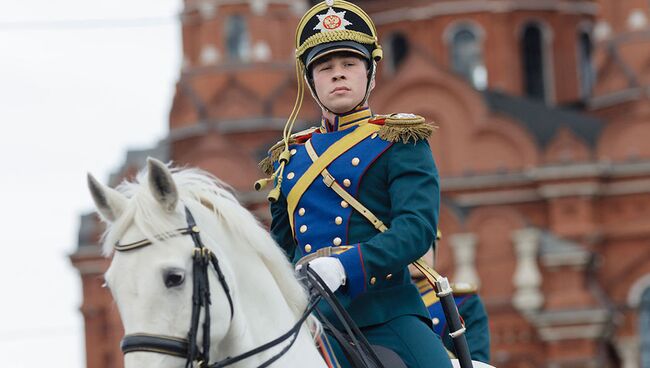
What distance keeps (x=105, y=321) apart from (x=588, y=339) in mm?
11061

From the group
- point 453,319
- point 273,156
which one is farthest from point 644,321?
point 453,319

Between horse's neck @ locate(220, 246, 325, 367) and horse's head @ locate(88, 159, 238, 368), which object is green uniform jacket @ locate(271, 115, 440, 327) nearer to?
horse's neck @ locate(220, 246, 325, 367)

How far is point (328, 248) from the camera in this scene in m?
6.36

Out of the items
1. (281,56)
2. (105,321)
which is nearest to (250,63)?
(281,56)

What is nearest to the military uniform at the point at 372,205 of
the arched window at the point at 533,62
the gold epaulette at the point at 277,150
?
the gold epaulette at the point at 277,150

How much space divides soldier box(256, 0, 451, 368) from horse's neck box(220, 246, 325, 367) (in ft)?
0.90

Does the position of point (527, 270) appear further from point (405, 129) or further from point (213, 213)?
point (213, 213)

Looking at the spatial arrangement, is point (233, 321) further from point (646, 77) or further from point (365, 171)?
point (646, 77)

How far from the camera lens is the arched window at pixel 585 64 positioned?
46.8 m

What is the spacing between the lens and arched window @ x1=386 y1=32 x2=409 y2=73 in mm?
47031

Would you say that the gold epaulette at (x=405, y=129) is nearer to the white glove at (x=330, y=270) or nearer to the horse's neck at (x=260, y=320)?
the white glove at (x=330, y=270)

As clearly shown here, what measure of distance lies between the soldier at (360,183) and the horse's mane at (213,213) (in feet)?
0.76

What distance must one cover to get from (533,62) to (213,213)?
41072 millimetres

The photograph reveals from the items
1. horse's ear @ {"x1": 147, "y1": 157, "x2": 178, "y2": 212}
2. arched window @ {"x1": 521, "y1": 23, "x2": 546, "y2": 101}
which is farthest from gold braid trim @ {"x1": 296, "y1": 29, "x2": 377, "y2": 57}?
arched window @ {"x1": 521, "y1": 23, "x2": 546, "y2": 101}
